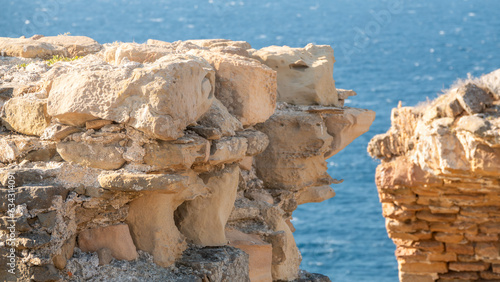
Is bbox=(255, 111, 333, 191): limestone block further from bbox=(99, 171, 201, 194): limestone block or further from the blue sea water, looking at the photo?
the blue sea water

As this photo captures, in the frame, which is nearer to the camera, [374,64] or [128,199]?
[128,199]

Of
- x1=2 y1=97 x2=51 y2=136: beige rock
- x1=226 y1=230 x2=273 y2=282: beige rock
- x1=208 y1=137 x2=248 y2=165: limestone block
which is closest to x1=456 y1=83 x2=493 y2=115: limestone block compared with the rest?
x1=226 y1=230 x2=273 y2=282: beige rock

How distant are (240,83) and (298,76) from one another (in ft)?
4.23

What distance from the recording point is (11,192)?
3.88 m

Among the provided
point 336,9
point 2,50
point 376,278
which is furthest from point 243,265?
point 336,9

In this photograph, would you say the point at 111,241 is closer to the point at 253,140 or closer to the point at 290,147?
the point at 253,140

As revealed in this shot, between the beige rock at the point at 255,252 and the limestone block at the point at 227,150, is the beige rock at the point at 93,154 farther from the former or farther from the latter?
the beige rock at the point at 255,252

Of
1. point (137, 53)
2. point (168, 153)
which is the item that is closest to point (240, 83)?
point (137, 53)

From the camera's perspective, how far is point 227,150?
4.45m

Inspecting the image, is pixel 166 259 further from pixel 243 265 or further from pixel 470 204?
pixel 470 204

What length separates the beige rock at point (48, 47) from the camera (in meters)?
5.65

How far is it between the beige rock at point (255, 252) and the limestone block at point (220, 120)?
0.82 meters

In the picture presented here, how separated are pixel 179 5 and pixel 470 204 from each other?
3812 centimetres

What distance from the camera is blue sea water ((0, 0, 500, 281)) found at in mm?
18500
